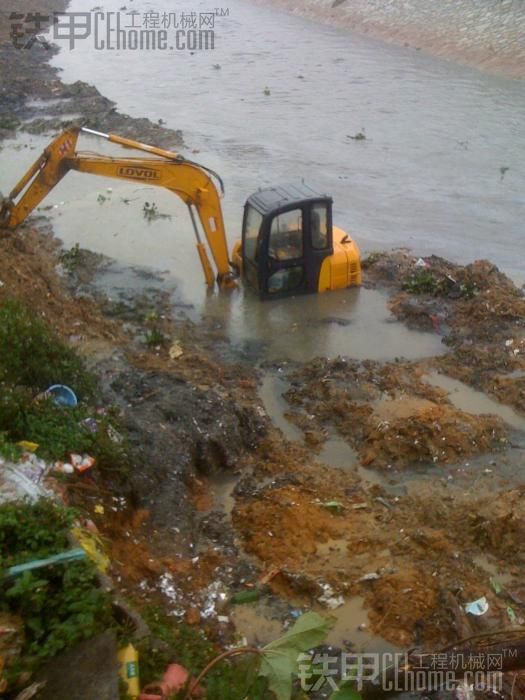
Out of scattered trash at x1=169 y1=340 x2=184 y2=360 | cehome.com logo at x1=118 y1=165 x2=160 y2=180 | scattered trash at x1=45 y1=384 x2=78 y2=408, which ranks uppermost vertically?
cehome.com logo at x1=118 y1=165 x2=160 y2=180

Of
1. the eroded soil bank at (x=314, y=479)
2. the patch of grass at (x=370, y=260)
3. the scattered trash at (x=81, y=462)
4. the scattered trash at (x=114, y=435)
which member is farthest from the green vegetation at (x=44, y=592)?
the patch of grass at (x=370, y=260)

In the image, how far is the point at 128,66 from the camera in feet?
98.4

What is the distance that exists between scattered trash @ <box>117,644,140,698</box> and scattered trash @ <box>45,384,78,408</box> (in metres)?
3.22

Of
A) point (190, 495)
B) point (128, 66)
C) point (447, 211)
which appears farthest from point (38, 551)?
point (128, 66)

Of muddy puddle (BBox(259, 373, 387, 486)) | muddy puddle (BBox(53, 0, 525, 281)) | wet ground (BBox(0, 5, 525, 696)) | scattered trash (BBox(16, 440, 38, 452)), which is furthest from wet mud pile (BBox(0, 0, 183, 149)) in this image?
scattered trash (BBox(16, 440, 38, 452))

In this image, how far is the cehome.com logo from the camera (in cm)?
1083

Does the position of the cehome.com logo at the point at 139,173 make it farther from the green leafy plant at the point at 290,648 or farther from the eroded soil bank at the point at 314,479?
the green leafy plant at the point at 290,648

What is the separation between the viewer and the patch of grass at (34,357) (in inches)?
289

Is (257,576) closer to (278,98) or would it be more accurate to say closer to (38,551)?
(38,551)

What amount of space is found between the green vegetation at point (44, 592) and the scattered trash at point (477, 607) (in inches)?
134

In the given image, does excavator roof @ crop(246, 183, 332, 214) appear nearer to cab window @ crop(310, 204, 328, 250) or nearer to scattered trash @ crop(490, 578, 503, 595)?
cab window @ crop(310, 204, 328, 250)

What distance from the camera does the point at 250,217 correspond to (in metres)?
11.5

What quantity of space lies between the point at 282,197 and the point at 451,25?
21.8 m

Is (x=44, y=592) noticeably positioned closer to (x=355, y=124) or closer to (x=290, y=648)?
(x=290, y=648)
